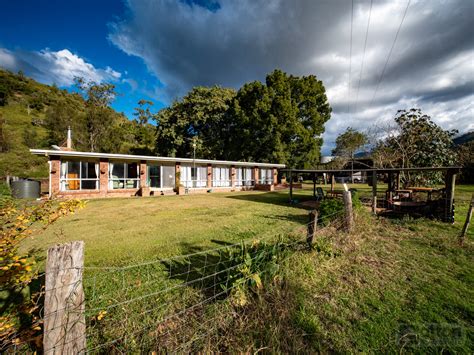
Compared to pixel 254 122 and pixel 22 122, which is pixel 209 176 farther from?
pixel 22 122

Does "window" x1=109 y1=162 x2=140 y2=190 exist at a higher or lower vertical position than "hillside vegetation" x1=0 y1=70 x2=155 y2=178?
lower

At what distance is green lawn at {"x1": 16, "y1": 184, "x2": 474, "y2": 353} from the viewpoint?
7.08 feet

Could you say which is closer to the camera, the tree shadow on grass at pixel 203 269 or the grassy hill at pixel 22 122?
the tree shadow on grass at pixel 203 269

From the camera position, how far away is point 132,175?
16.7 m

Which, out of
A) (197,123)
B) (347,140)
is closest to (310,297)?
(197,123)

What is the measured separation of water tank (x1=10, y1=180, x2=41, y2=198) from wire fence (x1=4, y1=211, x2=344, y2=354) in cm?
1359

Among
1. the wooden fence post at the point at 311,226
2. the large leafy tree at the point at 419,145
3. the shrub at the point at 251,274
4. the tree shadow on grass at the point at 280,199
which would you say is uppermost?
the large leafy tree at the point at 419,145

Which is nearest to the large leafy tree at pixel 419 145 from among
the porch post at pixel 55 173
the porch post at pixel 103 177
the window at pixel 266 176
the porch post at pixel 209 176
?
the window at pixel 266 176

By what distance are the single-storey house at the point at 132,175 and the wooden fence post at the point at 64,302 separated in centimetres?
1337

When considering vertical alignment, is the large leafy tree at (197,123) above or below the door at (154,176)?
above

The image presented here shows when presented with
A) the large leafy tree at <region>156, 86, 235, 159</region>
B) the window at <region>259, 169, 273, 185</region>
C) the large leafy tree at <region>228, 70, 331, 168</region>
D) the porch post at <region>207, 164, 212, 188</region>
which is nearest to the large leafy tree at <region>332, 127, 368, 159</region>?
the large leafy tree at <region>228, 70, 331, 168</region>

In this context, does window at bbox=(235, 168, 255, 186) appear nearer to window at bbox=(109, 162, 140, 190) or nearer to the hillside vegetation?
window at bbox=(109, 162, 140, 190)

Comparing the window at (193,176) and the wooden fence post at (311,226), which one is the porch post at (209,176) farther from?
the wooden fence post at (311,226)

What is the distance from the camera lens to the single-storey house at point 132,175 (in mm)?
13320
